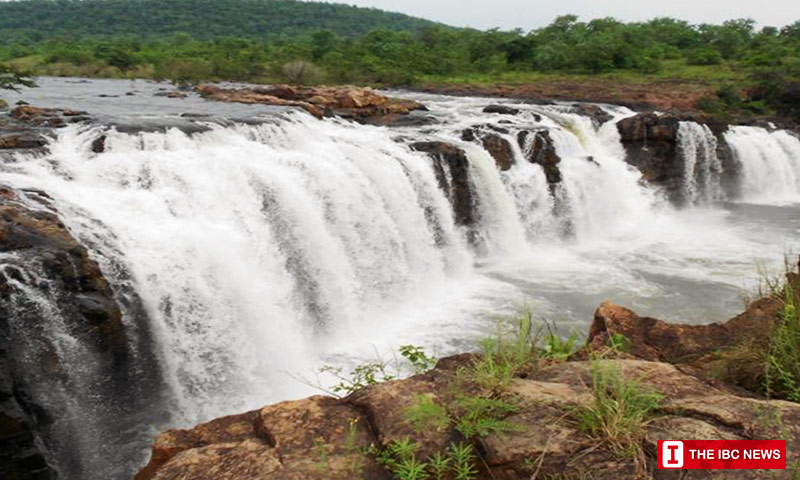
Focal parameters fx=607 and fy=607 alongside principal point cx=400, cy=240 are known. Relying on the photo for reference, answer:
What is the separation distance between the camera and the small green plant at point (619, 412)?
2.53 meters

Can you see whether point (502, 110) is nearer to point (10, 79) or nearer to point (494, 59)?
point (10, 79)

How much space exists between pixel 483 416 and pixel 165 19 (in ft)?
259

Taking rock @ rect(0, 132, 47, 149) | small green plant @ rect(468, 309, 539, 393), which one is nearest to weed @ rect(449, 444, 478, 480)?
small green plant @ rect(468, 309, 539, 393)

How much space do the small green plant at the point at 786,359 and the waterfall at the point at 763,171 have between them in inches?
651

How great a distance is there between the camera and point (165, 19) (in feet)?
235

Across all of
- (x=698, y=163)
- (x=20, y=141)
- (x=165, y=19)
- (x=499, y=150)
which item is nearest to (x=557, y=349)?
(x=20, y=141)

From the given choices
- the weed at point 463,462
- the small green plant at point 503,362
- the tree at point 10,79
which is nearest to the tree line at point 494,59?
the tree at point 10,79

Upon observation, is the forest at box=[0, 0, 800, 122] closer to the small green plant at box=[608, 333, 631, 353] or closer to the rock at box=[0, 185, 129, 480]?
the small green plant at box=[608, 333, 631, 353]

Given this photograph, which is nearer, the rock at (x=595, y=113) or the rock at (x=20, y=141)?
the rock at (x=20, y=141)

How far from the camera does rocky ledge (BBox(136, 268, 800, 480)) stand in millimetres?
2541

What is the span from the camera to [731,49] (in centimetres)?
3569

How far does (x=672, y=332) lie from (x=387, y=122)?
1230cm

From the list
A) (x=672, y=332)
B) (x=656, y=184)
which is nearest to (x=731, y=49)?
(x=656, y=184)

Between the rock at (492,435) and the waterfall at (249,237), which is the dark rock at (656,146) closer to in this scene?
the waterfall at (249,237)
